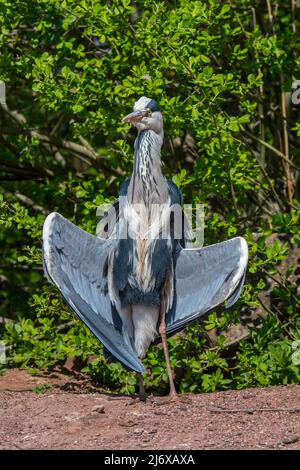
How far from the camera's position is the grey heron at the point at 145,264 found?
652 cm

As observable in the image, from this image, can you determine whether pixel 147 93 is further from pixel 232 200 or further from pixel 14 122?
pixel 14 122

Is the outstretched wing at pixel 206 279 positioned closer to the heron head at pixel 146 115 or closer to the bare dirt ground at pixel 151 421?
the bare dirt ground at pixel 151 421

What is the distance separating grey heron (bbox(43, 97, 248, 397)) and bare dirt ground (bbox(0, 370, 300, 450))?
18.9 inches

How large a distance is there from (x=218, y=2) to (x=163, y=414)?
10.3ft

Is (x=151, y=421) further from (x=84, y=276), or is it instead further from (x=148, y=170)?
(x=148, y=170)

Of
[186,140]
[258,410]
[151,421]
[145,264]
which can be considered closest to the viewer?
[151,421]

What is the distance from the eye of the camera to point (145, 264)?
6.61m

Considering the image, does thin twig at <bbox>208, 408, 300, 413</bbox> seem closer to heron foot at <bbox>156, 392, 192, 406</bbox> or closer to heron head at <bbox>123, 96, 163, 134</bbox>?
heron foot at <bbox>156, 392, 192, 406</bbox>

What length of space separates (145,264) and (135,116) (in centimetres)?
100

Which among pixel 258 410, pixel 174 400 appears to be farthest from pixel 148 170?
pixel 258 410

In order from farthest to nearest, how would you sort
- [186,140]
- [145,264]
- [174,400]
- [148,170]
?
[186,140], [148,170], [145,264], [174,400]

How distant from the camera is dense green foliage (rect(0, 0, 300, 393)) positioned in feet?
23.1

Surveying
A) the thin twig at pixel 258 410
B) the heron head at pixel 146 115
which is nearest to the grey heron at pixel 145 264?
the heron head at pixel 146 115

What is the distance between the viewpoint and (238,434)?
529cm
